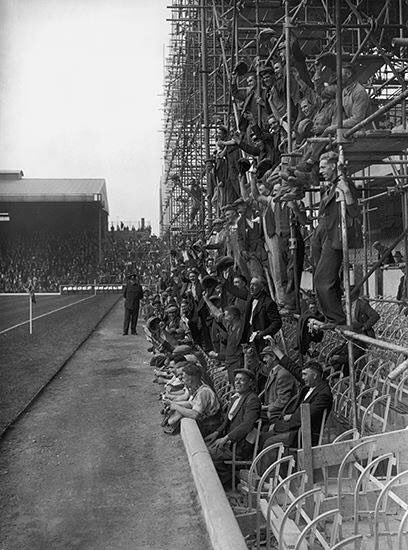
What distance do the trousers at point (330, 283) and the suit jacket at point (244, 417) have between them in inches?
43.0

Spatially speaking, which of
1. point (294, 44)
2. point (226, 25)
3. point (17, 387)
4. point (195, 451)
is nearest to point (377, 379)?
point (195, 451)

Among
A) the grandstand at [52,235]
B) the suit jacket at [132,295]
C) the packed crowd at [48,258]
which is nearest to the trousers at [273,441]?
the suit jacket at [132,295]

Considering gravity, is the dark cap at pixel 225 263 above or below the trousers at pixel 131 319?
above

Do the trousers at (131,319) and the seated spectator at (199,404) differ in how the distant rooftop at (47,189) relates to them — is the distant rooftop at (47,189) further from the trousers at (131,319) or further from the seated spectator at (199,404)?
the seated spectator at (199,404)

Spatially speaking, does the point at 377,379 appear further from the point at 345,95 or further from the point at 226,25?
the point at 226,25

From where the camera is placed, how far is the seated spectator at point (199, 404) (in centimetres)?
749

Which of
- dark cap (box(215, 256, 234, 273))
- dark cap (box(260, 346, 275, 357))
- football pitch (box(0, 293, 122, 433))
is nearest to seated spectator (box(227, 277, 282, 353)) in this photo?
dark cap (box(260, 346, 275, 357))

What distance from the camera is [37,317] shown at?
86.7 feet

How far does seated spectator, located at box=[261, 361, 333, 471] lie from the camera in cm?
579

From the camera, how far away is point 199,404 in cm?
749

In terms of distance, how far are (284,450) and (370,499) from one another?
1.38 metres

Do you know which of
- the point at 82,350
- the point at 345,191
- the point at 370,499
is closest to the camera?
the point at 370,499

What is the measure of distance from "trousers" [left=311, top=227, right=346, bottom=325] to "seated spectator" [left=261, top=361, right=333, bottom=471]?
1.62ft

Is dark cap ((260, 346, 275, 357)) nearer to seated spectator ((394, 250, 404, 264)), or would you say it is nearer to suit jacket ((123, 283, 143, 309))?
seated spectator ((394, 250, 404, 264))
